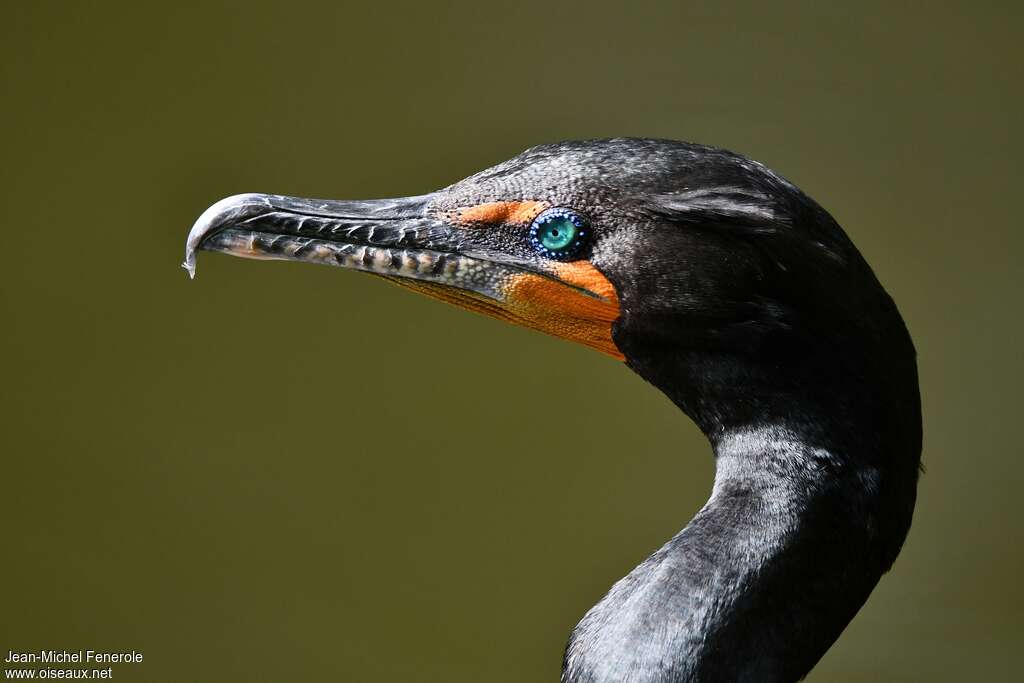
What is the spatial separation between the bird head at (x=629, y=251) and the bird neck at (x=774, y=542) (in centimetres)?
6

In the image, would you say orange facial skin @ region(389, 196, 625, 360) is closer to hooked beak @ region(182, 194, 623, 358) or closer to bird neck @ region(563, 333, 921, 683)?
hooked beak @ region(182, 194, 623, 358)

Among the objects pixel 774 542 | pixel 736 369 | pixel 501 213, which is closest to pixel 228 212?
pixel 501 213

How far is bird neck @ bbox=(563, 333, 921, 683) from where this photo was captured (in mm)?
1758

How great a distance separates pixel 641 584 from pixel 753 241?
1.59ft

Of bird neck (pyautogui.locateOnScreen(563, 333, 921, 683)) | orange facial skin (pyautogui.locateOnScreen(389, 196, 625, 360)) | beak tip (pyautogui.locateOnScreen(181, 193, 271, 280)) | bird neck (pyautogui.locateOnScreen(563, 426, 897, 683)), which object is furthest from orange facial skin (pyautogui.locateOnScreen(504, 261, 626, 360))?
beak tip (pyautogui.locateOnScreen(181, 193, 271, 280))

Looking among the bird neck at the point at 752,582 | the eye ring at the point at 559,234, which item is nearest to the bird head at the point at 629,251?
the eye ring at the point at 559,234

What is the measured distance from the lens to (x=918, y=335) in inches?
166

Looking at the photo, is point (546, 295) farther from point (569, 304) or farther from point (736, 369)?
point (736, 369)

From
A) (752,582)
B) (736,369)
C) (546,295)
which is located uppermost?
(546,295)

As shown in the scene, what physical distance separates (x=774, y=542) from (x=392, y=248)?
0.67m

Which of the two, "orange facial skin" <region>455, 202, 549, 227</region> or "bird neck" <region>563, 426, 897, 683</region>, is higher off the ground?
"orange facial skin" <region>455, 202, 549, 227</region>

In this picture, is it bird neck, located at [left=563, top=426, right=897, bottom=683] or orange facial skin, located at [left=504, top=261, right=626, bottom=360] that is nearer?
bird neck, located at [left=563, top=426, right=897, bottom=683]

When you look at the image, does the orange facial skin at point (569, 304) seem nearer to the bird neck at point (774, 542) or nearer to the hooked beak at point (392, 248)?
the hooked beak at point (392, 248)

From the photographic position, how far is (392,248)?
1.93 metres
